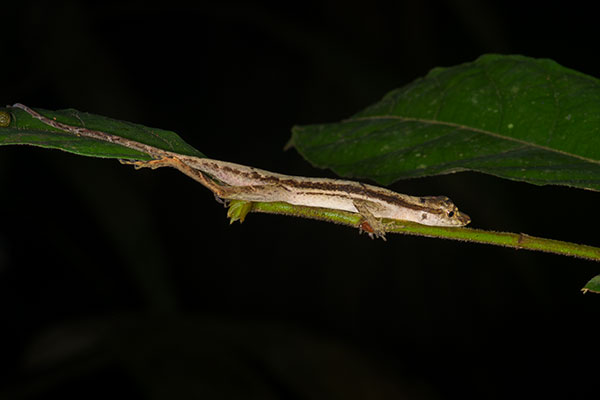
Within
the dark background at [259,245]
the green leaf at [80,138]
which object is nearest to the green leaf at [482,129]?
the green leaf at [80,138]

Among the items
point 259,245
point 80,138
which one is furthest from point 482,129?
point 259,245

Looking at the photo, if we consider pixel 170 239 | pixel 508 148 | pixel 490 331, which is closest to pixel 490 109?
pixel 508 148

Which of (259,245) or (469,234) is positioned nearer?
(469,234)

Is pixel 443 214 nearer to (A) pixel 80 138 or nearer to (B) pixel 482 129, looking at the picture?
(B) pixel 482 129

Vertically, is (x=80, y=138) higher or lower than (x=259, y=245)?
higher

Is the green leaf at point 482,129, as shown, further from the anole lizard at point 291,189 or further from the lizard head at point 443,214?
the lizard head at point 443,214

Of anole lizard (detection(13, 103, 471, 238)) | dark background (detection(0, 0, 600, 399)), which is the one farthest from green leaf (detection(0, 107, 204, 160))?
dark background (detection(0, 0, 600, 399))
